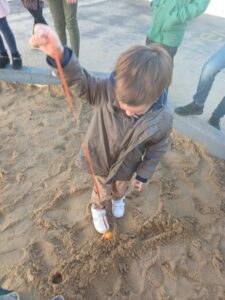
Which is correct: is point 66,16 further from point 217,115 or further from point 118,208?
point 118,208

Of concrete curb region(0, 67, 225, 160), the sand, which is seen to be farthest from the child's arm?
concrete curb region(0, 67, 225, 160)

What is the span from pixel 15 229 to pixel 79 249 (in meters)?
0.44

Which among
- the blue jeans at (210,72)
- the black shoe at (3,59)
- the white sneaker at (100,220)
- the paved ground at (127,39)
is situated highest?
the blue jeans at (210,72)

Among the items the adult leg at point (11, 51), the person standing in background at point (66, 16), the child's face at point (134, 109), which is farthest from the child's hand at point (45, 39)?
the adult leg at point (11, 51)

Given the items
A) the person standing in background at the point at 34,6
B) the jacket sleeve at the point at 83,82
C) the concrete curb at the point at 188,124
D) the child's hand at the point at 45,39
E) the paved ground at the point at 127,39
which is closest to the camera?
the child's hand at the point at 45,39

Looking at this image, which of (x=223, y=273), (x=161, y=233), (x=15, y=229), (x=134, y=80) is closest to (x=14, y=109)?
(x=15, y=229)

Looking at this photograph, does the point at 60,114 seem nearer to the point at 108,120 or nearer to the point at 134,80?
the point at 108,120

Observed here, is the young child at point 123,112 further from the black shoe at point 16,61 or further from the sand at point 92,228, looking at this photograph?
the black shoe at point 16,61

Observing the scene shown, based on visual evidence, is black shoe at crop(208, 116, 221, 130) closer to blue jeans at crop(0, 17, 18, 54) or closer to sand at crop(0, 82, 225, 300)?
sand at crop(0, 82, 225, 300)

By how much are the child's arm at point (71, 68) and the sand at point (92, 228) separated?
3.10ft

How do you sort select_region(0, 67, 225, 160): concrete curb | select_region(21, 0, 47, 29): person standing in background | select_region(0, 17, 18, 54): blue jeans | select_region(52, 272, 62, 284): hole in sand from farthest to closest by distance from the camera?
select_region(21, 0, 47, 29): person standing in background → select_region(0, 17, 18, 54): blue jeans → select_region(0, 67, 225, 160): concrete curb → select_region(52, 272, 62, 284): hole in sand

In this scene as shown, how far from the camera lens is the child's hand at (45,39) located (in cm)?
131

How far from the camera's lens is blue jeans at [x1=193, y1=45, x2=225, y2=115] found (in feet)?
9.25

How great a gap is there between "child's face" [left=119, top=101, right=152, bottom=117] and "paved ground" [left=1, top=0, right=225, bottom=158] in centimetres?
146
